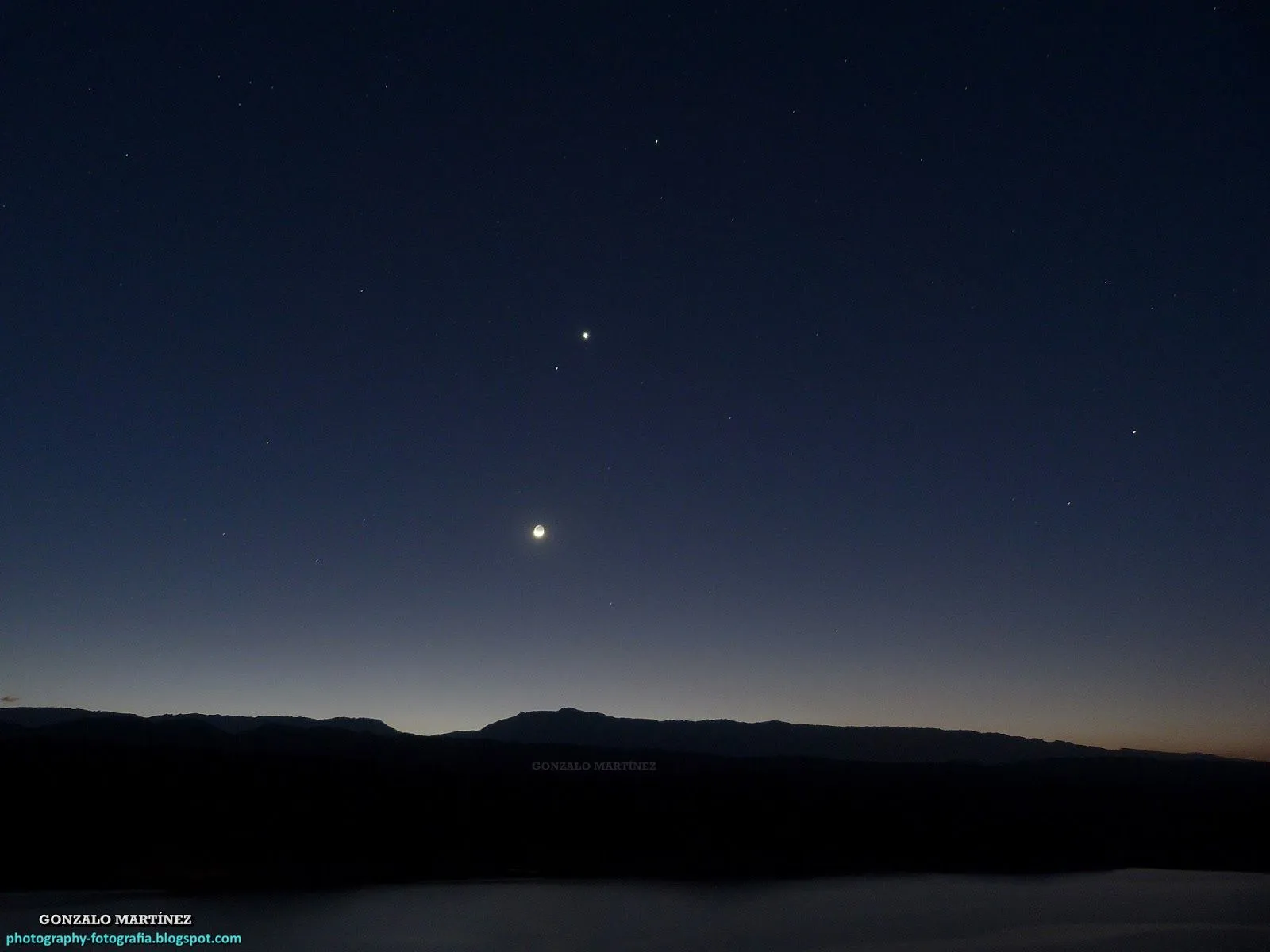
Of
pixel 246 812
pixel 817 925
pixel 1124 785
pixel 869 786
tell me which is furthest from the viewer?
pixel 1124 785

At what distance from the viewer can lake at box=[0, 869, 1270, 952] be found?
1980 centimetres

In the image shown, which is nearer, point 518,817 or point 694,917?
point 694,917

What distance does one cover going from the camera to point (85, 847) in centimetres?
3475

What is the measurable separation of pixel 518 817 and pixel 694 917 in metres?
26.7

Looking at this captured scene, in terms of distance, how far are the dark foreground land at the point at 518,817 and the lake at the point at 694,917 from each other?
203 inches

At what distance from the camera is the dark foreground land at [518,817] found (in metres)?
36.4

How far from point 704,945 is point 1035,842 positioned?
38.3 metres

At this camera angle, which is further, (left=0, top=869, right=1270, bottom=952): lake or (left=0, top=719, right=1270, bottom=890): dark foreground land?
(left=0, top=719, right=1270, bottom=890): dark foreground land

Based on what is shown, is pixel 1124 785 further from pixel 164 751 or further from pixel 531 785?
pixel 164 751

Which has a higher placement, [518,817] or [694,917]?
[694,917]

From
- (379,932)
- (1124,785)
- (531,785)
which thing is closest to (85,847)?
(379,932)

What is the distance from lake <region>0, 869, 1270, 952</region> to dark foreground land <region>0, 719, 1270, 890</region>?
516 cm

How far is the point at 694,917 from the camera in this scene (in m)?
24.0

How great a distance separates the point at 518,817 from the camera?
158ft
